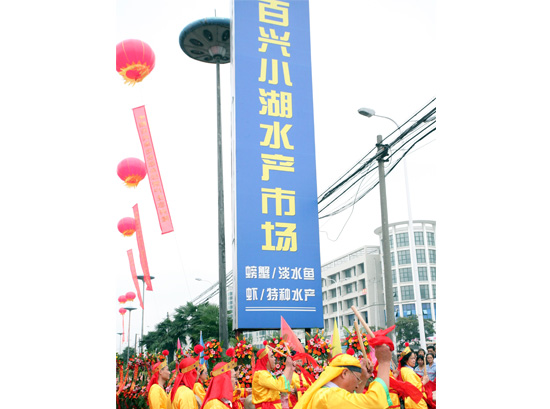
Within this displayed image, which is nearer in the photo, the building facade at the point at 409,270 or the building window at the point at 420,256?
the building facade at the point at 409,270

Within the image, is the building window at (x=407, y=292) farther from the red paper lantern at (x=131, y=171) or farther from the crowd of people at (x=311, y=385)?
the crowd of people at (x=311, y=385)

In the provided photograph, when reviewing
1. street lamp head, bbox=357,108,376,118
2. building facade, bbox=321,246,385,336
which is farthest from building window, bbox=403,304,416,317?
street lamp head, bbox=357,108,376,118

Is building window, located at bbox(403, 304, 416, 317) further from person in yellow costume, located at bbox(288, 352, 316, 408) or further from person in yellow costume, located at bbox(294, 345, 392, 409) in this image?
person in yellow costume, located at bbox(294, 345, 392, 409)

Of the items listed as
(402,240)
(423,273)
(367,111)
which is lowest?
(367,111)

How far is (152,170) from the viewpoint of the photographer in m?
9.88

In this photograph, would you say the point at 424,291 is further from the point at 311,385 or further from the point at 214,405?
the point at 311,385

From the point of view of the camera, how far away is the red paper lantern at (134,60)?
325 inches

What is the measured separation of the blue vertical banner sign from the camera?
9.39m

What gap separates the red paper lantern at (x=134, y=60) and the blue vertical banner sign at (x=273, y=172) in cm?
188

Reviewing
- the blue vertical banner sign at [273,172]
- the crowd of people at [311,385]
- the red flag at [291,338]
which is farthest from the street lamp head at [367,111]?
the red flag at [291,338]

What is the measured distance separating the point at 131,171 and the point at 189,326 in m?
17.9

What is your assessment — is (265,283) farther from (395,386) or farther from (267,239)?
(395,386)

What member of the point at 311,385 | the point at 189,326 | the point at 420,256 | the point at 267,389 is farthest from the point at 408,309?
the point at 311,385

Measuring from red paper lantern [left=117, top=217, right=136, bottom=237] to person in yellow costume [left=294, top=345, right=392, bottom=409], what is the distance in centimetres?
1301
